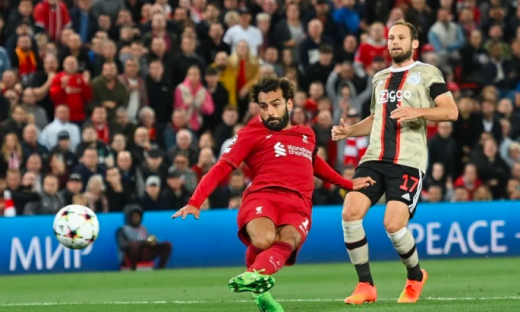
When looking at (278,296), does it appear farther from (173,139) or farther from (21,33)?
(21,33)

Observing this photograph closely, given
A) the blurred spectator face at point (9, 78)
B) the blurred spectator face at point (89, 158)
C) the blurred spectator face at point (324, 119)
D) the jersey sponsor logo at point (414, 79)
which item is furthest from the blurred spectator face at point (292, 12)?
the jersey sponsor logo at point (414, 79)

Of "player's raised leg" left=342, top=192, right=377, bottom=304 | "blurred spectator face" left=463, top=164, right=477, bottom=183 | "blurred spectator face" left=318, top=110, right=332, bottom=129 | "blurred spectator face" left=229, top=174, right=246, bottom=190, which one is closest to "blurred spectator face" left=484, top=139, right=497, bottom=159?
"blurred spectator face" left=463, top=164, right=477, bottom=183

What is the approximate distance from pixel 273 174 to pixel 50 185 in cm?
799

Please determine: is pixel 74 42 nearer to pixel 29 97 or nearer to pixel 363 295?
pixel 29 97

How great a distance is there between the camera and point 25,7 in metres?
19.2

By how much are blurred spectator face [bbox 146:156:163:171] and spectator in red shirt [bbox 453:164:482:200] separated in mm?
4554

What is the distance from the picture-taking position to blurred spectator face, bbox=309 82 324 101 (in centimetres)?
1898

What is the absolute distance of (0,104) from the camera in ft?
58.9

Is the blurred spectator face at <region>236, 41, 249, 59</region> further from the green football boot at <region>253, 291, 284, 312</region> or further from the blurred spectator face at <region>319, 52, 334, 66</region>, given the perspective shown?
the green football boot at <region>253, 291, 284, 312</region>

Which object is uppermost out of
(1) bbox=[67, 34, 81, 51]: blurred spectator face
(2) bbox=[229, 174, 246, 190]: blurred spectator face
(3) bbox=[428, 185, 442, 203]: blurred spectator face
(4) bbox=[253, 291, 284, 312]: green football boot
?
(1) bbox=[67, 34, 81, 51]: blurred spectator face

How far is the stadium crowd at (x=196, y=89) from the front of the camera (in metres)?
17.4

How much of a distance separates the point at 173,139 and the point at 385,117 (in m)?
8.48

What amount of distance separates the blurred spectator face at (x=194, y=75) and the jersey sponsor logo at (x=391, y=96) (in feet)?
27.2

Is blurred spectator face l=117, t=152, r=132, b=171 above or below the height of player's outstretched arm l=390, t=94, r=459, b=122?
below
